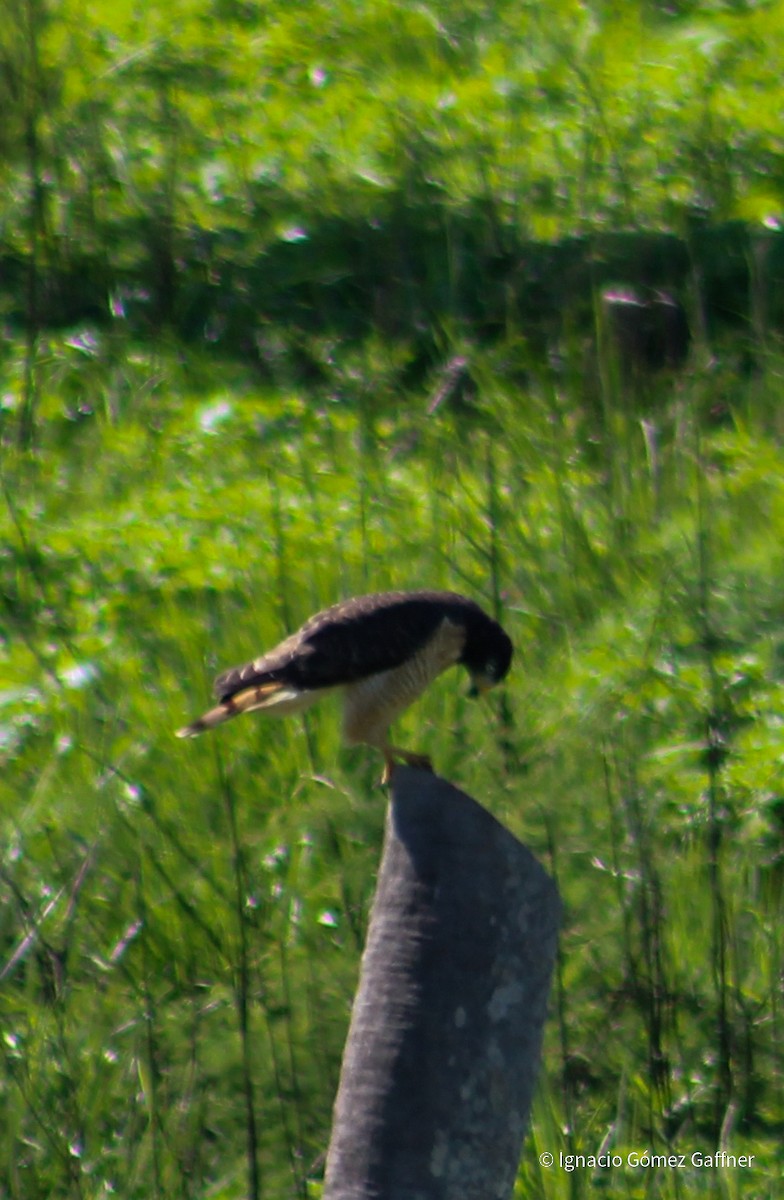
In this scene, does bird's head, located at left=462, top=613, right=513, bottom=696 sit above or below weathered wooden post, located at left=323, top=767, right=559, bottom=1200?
below

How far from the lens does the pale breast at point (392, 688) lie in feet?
11.5

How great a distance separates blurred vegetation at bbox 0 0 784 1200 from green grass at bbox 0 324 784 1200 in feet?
0.05

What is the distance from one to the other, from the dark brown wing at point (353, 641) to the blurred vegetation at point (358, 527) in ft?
0.69

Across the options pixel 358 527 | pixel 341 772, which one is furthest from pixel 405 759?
pixel 358 527

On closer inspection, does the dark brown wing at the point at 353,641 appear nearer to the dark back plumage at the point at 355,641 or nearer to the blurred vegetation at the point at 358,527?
the dark back plumage at the point at 355,641

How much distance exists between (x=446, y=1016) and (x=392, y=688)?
1.60m

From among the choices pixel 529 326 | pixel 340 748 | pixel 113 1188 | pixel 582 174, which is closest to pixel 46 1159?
pixel 113 1188

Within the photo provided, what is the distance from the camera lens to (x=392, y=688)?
139 inches

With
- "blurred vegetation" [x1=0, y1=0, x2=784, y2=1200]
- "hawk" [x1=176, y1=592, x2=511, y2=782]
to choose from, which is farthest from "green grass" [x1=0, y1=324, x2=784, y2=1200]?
"hawk" [x1=176, y1=592, x2=511, y2=782]

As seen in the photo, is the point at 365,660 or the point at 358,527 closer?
the point at 365,660

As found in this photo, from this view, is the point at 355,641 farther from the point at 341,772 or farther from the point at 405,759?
the point at 341,772

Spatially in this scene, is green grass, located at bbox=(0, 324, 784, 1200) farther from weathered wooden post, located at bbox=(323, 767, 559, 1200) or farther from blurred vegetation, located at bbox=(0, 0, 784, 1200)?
weathered wooden post, located at bbox=(323, 767, 559, 1200)

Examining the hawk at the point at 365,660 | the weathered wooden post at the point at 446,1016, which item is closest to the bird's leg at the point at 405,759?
the hawk at the point at 365,660

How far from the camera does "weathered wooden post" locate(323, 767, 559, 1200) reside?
1.94 meters
